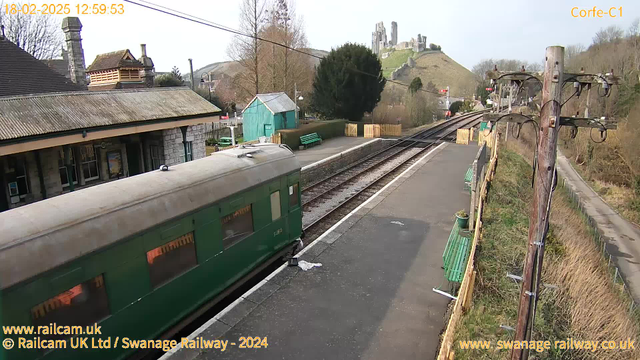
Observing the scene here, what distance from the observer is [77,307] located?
4781 millimetres

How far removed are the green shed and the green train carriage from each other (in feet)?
58.6

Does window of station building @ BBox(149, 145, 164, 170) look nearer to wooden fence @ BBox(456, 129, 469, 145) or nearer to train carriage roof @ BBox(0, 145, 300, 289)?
train carriage roof @ BBox(0, 145, 300, 289)

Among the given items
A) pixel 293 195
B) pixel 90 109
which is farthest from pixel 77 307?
pixel 90 109

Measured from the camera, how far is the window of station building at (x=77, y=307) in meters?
4.43

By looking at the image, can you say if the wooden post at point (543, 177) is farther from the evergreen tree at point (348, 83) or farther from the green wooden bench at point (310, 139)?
the evergreen tree at point (348, 83)

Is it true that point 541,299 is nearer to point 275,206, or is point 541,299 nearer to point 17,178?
point 275,206

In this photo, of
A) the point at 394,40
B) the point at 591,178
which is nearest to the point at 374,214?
the point at 591,178

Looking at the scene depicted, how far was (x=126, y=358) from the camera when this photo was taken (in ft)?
17.5

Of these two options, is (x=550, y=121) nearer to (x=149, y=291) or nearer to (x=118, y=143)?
(x=149, y=291)

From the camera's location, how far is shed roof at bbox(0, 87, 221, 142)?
1008 cm

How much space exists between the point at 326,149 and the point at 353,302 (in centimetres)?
1778

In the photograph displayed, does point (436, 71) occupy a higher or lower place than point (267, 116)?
higher

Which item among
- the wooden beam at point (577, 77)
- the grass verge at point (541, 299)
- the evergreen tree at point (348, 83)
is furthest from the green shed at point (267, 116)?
the wooden beam at point (577, 77)

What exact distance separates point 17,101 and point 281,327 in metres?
9.54
